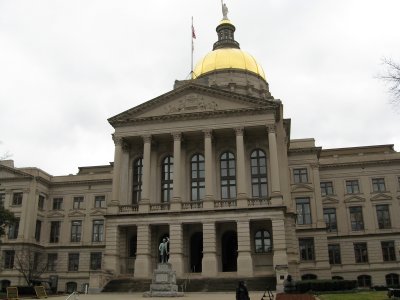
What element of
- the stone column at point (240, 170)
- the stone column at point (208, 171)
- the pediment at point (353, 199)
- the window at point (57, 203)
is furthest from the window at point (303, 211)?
the window at point (57, 203)

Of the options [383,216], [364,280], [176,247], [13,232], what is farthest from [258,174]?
[13,232]

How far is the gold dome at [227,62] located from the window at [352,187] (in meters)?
19.9

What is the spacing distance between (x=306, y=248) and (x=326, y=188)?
900 cm

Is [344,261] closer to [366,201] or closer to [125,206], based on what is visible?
[366,201]

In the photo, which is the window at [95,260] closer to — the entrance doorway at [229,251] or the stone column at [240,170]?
the entrance doorway at [229,251]

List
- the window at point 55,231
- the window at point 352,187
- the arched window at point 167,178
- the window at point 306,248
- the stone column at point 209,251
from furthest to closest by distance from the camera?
1. the window at point 55,231
2. the window at point 352,187
3. the window at point 306,248
4. the arched window at point 167,178
5. the stone column at point 209,251

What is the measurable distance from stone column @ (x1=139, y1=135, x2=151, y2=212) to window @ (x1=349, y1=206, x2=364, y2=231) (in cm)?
2666

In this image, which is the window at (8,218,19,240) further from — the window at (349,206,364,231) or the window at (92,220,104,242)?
the window at (349,206,364,231)

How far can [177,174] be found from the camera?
154 feet

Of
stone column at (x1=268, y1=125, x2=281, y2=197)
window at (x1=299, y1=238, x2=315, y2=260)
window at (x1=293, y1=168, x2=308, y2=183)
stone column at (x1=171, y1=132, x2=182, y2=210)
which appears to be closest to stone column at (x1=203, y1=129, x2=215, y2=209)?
stone column at (x1=171, y1=132, x2=182, y2=210)

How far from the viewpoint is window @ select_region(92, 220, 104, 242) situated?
206ft

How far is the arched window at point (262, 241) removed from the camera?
45.5 meters

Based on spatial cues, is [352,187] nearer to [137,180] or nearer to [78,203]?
[137,180]

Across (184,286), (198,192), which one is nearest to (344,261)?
(198,192)
